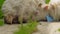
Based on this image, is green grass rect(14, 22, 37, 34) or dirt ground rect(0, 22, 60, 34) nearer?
green grass rect(14, 22, 37, 34)

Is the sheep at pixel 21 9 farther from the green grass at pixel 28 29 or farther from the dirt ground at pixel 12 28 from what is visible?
the green grass at pixel 28 29

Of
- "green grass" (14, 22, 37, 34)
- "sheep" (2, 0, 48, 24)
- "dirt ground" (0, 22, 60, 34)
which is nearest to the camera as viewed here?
"green grass" (14, 22, 37, 34)

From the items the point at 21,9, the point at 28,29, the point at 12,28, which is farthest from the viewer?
the point at 21,9

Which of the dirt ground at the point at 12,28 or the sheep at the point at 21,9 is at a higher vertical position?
the sheep at the point at 21,9

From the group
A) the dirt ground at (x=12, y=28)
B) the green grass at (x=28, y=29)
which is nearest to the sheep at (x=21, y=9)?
the dirt ground at (x=12, y=28)

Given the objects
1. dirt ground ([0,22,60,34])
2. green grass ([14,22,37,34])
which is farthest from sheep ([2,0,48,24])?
green grass ([14,22,37,34])

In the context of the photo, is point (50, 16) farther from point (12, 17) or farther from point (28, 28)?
point (28, 28)

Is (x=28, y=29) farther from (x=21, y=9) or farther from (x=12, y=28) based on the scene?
(x=21, y=9)

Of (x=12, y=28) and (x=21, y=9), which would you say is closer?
(x=12, y=28)

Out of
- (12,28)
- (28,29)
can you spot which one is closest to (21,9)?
(12,28)

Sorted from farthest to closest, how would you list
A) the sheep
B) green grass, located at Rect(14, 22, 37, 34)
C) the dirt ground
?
1. the sheep
2. the dirt ground
3. green grass, located at Rect(14, 22, 37, 34)

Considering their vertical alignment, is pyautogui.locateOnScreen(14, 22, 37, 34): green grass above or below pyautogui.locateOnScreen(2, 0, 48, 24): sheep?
below

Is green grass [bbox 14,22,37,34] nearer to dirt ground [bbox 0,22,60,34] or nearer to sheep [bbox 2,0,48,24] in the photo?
dirt ground [bbox 0,22,60,34]

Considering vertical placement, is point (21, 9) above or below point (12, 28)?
above
